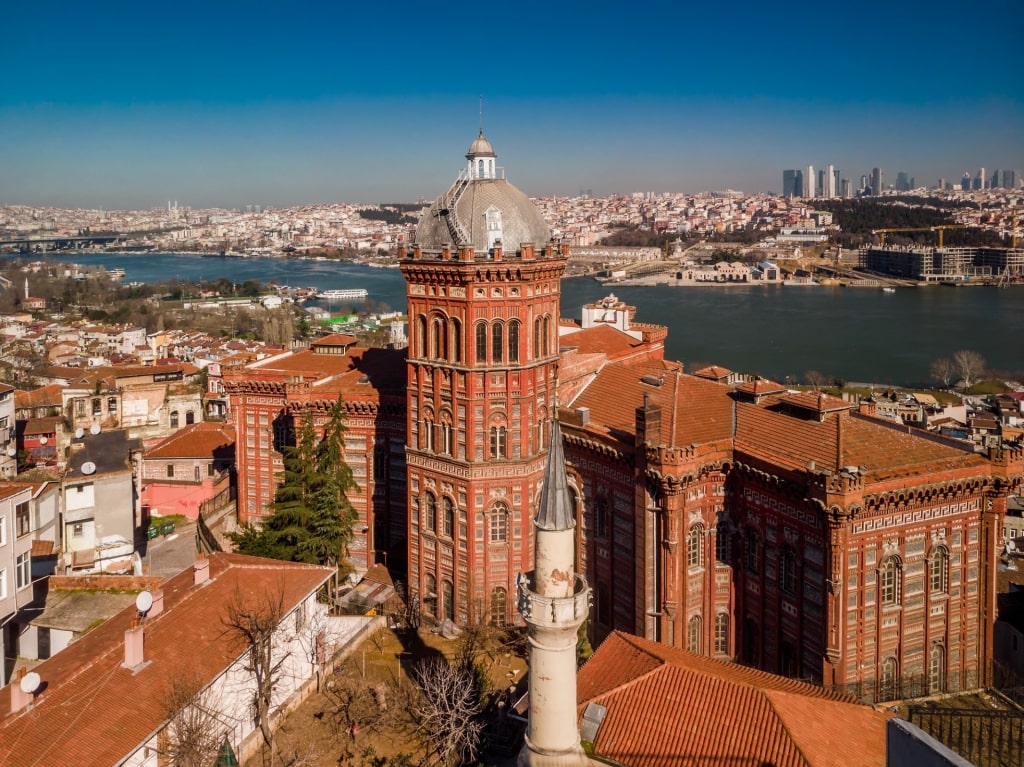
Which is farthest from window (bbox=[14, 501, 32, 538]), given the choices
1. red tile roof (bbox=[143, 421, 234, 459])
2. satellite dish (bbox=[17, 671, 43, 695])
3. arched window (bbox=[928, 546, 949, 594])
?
arched window (bbox=[928, 546, 949, 594])

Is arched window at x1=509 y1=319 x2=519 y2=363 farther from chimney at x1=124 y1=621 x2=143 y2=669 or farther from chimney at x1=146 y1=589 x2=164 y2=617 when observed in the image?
chimney at x1=124 y1=621 x2=143 y2=669

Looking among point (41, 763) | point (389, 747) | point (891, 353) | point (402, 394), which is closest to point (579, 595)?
point (389, 747)

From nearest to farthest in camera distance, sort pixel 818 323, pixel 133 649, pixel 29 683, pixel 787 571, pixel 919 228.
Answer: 1. pixel 29 683
2. pixel 133 649
3. pixel 787 571
4. pixel 818 323
5. pixel 919 228

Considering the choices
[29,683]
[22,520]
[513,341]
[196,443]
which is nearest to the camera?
[29,683]

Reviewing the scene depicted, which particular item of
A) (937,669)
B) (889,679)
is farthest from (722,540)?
(937,669)

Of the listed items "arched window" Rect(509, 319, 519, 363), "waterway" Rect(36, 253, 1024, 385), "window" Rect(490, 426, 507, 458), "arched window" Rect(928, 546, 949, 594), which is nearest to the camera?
"arched window" Rect(928, 546, 949, 594)

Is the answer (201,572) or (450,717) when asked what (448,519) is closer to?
(201,572)

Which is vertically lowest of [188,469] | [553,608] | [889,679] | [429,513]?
[889,679]
